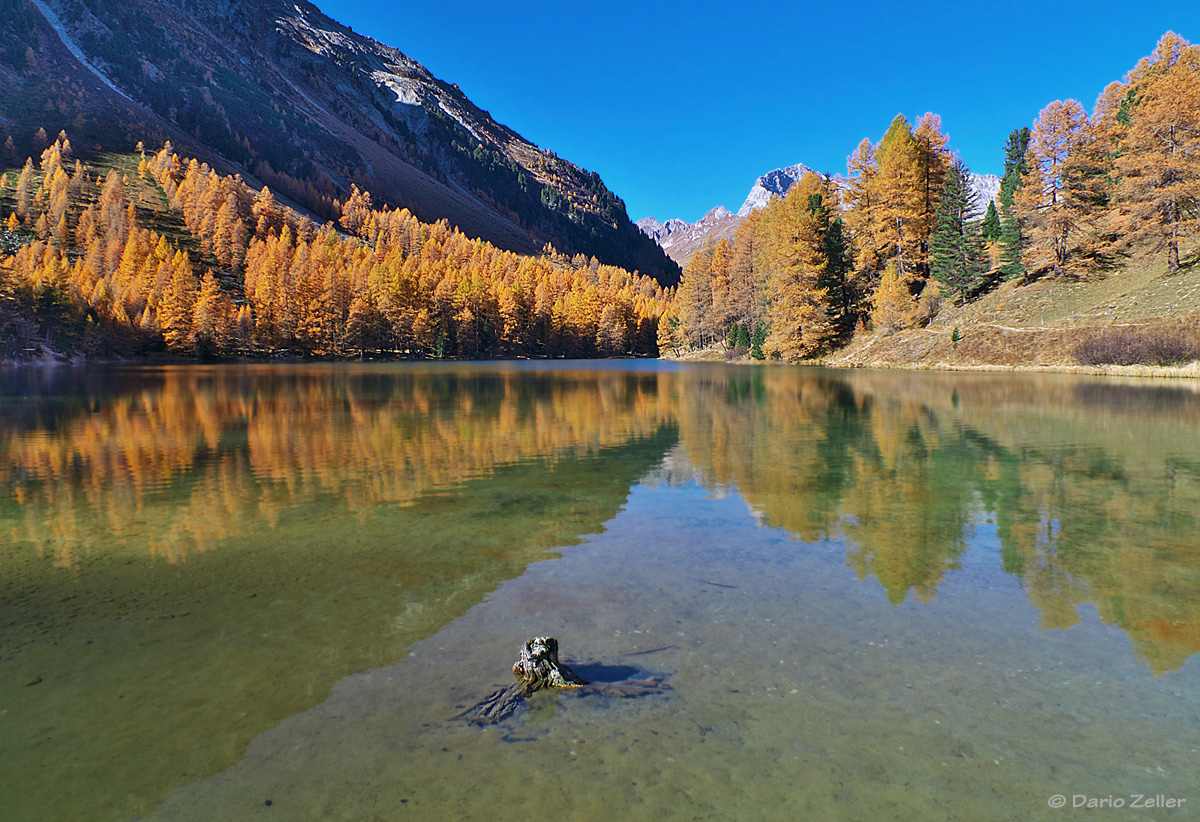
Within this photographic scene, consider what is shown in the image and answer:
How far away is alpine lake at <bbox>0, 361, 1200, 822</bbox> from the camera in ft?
11.8

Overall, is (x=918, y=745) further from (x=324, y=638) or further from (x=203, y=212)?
(x=203, y=212)

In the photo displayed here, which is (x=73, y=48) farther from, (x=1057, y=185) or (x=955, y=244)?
(x=1057, y=185)

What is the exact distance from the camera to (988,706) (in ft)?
14.2

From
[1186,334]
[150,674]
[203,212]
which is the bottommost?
[150,674]

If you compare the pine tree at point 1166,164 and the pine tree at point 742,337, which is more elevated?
the pine tree at point 1166,164

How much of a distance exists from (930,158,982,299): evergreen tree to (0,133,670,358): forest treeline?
77.0 metres

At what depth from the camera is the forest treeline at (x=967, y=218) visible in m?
40.9

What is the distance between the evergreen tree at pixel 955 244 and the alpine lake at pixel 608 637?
1627 inches

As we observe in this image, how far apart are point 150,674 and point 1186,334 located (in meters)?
45.1

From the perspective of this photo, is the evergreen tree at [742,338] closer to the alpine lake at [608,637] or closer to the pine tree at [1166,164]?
the pine tree at [1166,164]

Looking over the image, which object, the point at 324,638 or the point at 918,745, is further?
the point at 324,638

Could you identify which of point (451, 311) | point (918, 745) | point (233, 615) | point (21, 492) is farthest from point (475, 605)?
point (451, 311)

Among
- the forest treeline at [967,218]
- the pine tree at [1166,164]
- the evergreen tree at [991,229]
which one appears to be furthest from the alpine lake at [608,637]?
the evergreen tree at [991,229]

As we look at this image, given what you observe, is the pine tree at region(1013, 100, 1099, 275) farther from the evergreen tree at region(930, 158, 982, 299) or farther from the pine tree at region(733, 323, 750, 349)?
the pine tree at region(733, 323, 750, 349)
